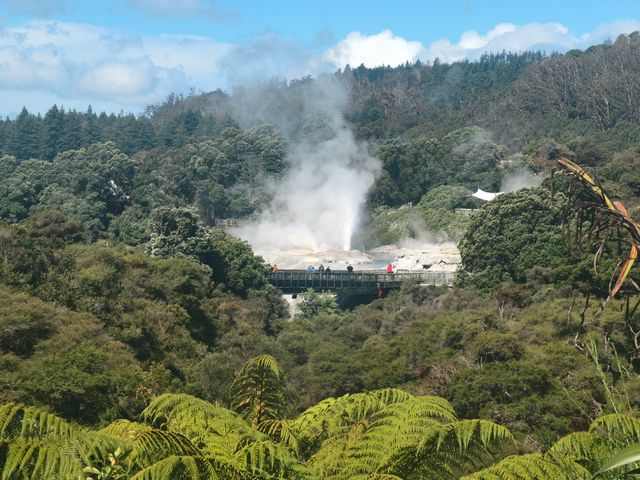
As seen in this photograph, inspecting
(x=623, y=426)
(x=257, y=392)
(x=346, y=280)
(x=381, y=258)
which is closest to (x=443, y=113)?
(x=381, y=258)

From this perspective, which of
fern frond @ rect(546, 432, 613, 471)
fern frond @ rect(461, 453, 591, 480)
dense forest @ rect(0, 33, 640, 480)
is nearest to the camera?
fern frond @ rect(461, 453, 591, 480)

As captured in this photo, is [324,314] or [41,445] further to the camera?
[324,314]

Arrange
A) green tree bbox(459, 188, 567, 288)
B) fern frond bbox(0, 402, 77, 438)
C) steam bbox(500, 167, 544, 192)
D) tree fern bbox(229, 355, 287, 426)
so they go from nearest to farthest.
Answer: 1. fern frond bbox(0, 402, 77, 438)
2. tree fern bbox(229, 355, 287, 426)
3. green tree bbox(459, 188, 567, 288)
4. steam bbox(500, 167, 544, 192)

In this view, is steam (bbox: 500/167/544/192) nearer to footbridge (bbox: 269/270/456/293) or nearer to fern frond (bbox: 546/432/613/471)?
footbridge (bbox: 269/270/456/293)

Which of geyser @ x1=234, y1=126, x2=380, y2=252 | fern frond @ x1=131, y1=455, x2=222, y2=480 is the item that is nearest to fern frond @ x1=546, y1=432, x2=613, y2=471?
fern frond @ x1=131, y1=455, x2=222, y2=480

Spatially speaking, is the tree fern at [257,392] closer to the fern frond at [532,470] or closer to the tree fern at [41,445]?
the tree fern at [41,445]

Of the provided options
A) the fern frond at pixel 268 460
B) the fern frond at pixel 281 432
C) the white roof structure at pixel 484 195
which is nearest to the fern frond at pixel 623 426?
the fern frond at pixel 268 460

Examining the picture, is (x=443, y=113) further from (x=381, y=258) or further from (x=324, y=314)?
(x=324, y=314)

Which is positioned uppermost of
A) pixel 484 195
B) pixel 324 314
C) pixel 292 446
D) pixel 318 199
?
pixel 484 195
